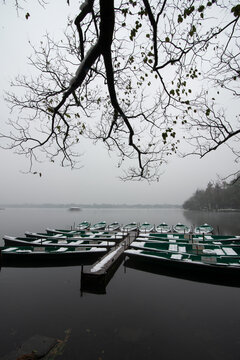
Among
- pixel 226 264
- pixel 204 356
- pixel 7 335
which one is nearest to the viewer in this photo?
pixel 204 356

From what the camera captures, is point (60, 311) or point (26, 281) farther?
point (26, 281)

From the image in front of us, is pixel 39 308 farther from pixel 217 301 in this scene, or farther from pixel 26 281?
pixel 217 301

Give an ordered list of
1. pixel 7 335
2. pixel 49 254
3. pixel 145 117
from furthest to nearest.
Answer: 1. pixel 49 254
2. pixel 7 335
3. pixel 145 117

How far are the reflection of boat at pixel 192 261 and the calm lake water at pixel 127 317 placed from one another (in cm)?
103

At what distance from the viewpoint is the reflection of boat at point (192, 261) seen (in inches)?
449

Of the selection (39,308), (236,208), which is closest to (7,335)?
(39,308)

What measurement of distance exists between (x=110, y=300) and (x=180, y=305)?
3275mm

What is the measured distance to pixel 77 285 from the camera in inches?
478

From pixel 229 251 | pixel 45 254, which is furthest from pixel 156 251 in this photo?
pixel 45 254

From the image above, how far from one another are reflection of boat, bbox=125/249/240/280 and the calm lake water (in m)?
1.03

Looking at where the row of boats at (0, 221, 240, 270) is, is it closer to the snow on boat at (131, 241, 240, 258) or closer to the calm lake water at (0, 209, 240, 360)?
the snow on boat at (131, 241, 240, 258)

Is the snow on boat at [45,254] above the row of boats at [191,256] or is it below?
below

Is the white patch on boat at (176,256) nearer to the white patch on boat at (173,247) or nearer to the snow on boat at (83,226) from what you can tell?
the white patch on boat at (173,247)

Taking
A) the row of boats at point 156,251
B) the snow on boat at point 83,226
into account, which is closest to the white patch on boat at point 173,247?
the row of boats at point 156,251
